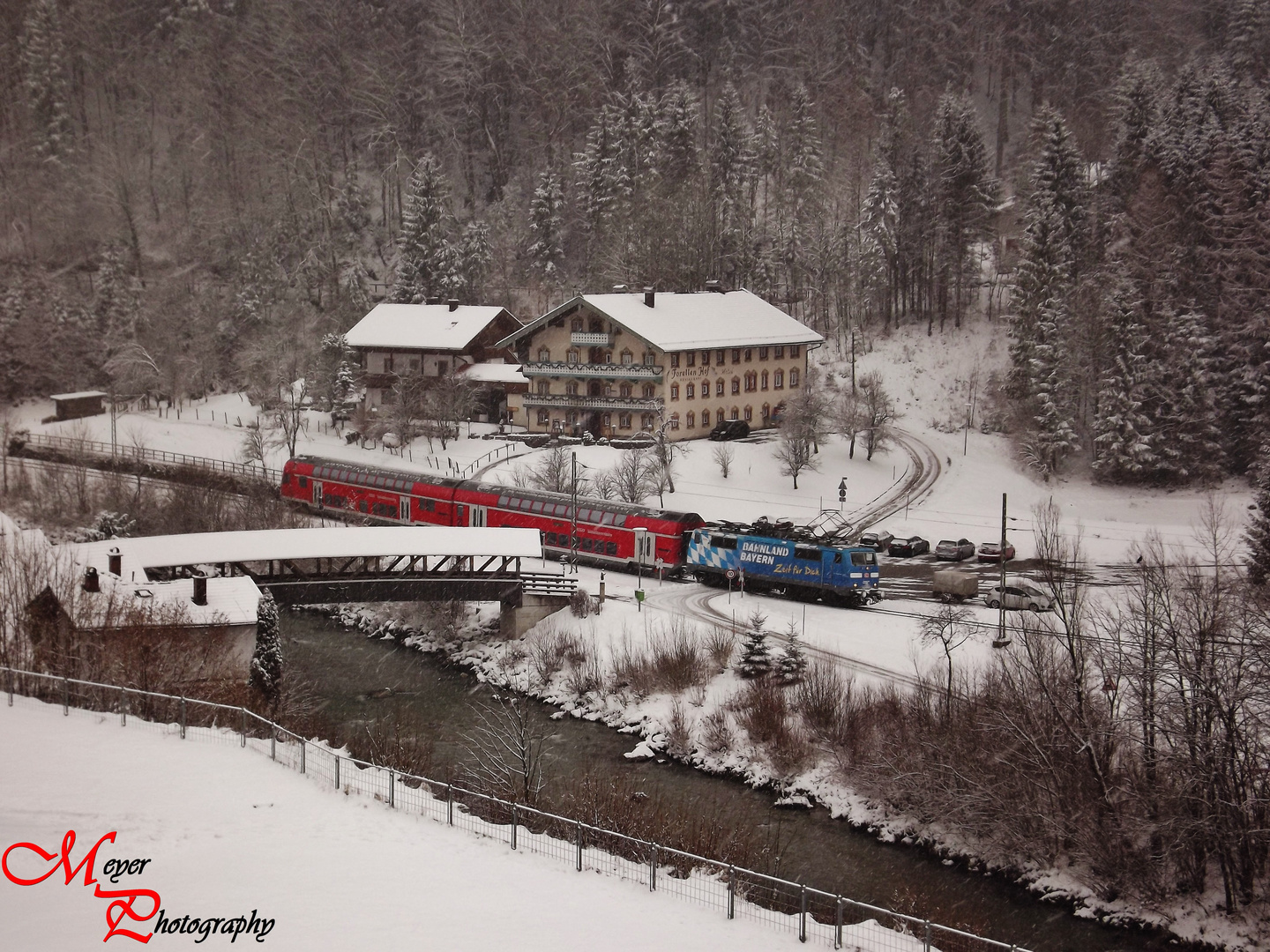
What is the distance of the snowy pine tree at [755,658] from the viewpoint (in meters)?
40.7

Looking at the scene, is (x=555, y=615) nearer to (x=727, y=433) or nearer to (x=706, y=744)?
(x=706, y=744)

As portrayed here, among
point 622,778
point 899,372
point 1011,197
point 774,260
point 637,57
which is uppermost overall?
point 637,57

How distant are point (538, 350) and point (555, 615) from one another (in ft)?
103

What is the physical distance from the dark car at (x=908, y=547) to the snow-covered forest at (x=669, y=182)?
44.2 ft

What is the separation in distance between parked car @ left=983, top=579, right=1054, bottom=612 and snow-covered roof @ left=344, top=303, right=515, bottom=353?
4175 centimetres

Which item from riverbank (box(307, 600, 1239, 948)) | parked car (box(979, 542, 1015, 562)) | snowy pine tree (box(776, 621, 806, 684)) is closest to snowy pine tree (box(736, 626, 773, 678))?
snowy pine tree (box(776, 621, 806, 684))

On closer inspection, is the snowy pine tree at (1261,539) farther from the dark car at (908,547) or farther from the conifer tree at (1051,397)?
the conifer tree at (1051,397)

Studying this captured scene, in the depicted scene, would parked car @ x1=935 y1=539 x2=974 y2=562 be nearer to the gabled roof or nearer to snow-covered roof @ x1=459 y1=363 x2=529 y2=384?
the gabled roof

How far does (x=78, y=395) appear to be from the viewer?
3258 inches

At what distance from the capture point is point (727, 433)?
234ft

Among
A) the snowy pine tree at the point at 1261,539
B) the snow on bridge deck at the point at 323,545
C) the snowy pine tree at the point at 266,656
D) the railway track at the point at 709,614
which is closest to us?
the snowy pine tree at the point at 266,656

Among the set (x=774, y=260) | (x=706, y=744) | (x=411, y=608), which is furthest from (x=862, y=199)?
(x=706, y=744)

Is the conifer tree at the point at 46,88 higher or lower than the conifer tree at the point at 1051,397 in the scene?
higher

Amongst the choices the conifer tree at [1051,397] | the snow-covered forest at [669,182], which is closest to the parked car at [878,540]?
the conifer tree at [1051,397]
